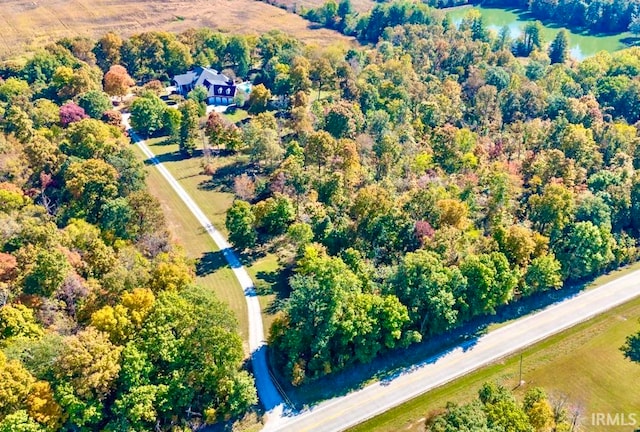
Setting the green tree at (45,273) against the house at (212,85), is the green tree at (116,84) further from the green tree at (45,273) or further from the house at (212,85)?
the green tree at (45,273)

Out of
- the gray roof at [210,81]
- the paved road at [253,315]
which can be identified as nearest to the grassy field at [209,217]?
the paved road at [253,315]

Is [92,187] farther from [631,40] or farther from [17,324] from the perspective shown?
[631,40]

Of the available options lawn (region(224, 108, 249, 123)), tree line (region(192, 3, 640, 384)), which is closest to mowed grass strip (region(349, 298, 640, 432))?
tree line (region(192, 3, 640, 384))

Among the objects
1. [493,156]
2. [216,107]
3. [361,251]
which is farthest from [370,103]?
[361,251]

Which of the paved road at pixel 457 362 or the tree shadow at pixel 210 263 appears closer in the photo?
the paved road at pixel 457 362

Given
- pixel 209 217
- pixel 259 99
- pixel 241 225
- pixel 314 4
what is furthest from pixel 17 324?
pixel 314 4

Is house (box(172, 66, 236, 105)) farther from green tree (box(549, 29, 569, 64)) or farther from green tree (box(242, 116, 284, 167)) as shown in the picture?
green tree (box(549, 29, 569, 64))
